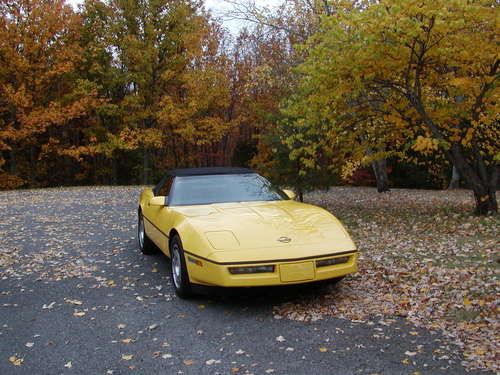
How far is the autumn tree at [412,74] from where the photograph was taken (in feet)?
25.3

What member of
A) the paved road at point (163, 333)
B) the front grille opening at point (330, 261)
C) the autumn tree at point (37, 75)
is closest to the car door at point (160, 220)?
the paved road at point (163, 333)

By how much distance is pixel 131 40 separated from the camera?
24.1 metres

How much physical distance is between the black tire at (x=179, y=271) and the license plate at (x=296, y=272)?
1.07m

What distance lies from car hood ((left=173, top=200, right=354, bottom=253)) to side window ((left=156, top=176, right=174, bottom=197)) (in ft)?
2.93

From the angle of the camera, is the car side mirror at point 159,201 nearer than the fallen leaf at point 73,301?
No

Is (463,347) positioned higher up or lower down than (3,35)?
lower down

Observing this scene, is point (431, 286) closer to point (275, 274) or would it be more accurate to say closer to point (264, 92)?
point (275, 274)

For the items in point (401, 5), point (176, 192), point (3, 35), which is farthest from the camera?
point (3, 35)

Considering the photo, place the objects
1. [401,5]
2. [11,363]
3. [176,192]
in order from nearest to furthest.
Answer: [11,363]
[176,192]
[401,5]

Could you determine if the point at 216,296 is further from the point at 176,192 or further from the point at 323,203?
the point at 323,203

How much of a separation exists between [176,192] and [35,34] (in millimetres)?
20814

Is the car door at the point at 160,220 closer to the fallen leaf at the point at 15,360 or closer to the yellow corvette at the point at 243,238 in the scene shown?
the yellow corvette at the point at 243,238

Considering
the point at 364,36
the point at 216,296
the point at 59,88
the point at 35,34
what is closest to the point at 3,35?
the point at 35,34

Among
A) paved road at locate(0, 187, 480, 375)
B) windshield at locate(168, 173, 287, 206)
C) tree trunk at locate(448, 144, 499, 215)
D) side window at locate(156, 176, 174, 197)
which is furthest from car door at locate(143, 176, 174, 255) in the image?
tree trunk at locate(448, 144, 499, 215)
